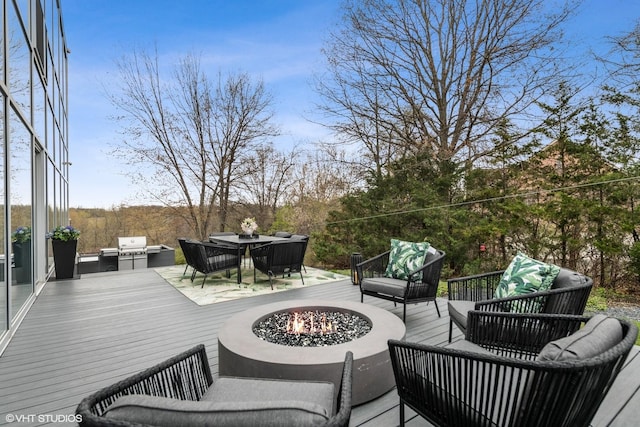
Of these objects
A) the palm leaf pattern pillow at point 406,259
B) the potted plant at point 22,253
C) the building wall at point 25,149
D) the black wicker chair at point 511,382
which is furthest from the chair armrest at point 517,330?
the potted plant at point 22,253

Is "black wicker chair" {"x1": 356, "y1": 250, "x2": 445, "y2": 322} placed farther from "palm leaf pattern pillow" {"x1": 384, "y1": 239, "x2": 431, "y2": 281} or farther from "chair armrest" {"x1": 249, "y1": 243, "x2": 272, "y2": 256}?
"chair armrest" {"x1": 249, "y1": 243, "x2": 272, "y2": 256}

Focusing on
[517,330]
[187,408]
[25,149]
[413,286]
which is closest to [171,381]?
[187,408]

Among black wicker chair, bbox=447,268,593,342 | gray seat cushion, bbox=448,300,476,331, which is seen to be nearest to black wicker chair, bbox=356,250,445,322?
gray seat cushion, bbox=448,300,476,331

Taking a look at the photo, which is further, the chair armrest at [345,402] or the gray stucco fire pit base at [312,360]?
the gray stucco fire pit base at [312,360]

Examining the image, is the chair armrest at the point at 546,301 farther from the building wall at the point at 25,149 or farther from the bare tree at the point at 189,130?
the bare tree at the point at 189,130

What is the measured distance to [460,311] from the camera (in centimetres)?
264

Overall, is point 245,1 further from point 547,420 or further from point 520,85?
point 547,420

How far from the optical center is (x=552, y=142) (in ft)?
→ 18.8

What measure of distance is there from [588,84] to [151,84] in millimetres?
10516

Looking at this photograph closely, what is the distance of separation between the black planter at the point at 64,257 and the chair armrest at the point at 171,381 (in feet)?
18.0

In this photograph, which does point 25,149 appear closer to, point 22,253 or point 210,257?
point 22,253

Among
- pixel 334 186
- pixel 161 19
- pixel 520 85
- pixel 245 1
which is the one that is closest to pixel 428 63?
pixel 520 85

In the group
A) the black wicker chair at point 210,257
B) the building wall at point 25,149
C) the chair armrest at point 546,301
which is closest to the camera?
the chair armrest at point 546,301

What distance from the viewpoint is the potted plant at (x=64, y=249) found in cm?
558
